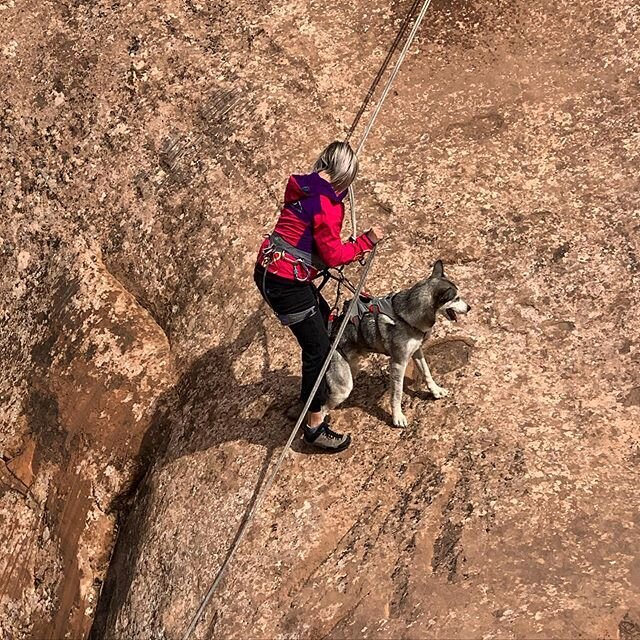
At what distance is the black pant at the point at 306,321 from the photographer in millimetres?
7199

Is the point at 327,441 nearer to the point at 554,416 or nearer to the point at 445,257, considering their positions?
the point at 554,416

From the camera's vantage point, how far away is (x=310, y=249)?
23.1ft

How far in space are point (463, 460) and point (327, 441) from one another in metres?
1.46

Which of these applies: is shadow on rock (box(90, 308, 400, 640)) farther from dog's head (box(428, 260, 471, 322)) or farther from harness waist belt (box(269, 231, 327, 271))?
harness waist belt (box(269, 231, 327, 271))

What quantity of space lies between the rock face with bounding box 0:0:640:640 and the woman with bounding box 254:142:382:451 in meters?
1.42

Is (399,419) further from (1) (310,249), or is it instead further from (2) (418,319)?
(1) (310,249)

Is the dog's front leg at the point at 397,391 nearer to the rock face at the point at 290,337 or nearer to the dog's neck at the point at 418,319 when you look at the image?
the rock face at the point at 290,337

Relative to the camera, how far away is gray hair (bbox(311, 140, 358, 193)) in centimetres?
652

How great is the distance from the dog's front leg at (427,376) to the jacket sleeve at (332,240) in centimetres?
176

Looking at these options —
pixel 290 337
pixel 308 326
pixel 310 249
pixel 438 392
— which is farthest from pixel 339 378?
pixel 290 337

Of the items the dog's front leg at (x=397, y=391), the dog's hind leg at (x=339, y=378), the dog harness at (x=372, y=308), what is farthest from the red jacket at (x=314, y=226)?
the dog's front leg at (x=397, y=391)

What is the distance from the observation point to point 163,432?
32.9 ft

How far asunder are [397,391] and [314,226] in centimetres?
222

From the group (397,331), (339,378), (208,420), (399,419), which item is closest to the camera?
(397,331)
